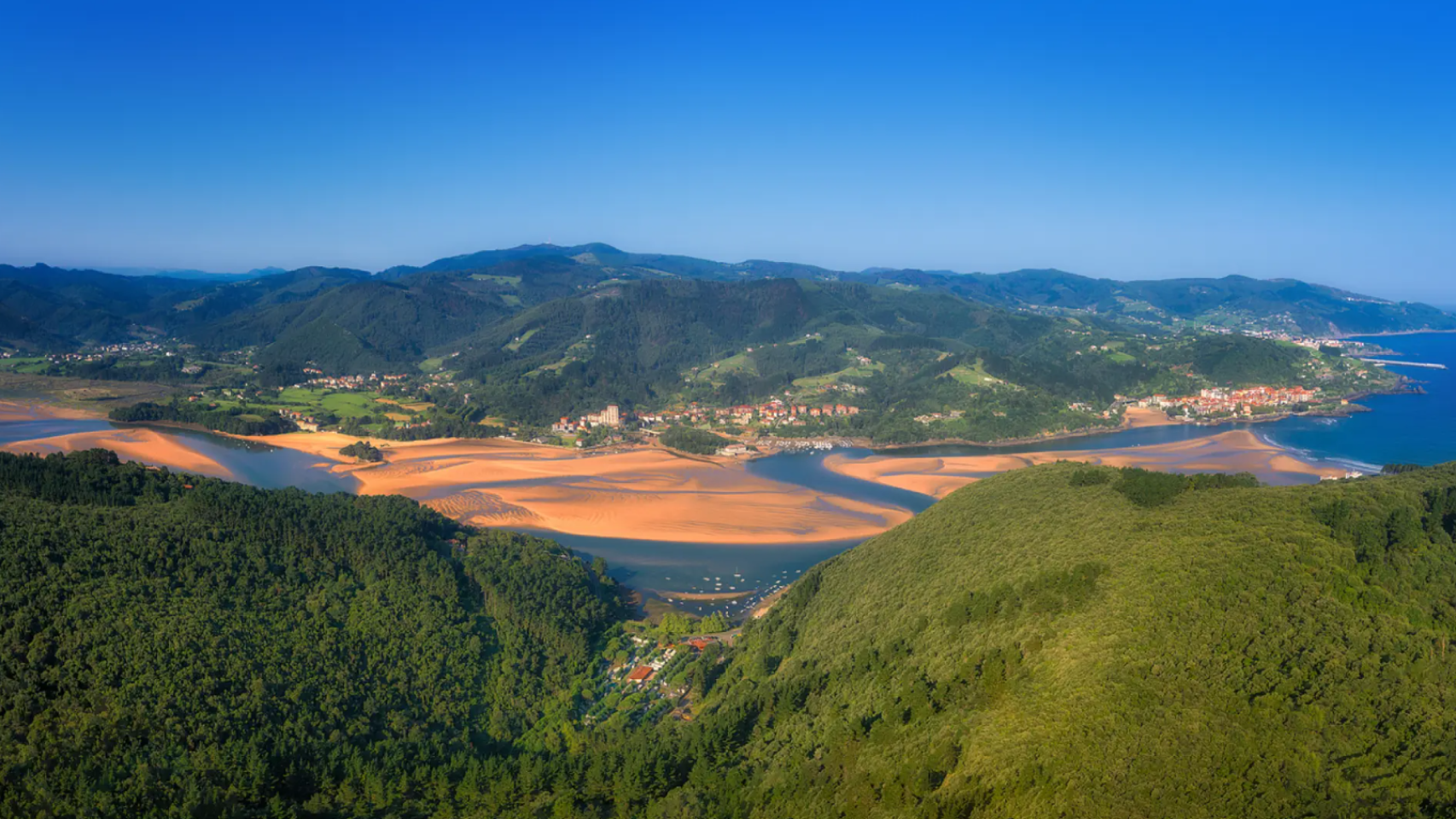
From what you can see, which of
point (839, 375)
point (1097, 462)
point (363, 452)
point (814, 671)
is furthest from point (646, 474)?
point (839, 375)

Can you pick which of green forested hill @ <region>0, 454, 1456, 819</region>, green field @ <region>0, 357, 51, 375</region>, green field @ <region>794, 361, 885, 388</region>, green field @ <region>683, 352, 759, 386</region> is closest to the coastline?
green forested hill @ <region>0, 454, 1456, 819</region>

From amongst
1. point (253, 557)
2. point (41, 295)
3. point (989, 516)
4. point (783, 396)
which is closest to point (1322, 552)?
point (989, 516)

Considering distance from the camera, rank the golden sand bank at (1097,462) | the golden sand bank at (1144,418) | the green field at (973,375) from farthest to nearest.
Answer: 1. the green field at (973,375)
2. the golden sand bank at (1144,418)
3. the golden sand bank at (1097,462)

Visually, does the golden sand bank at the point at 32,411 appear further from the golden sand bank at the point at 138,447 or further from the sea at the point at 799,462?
the golden sand bank at the point at 138,447

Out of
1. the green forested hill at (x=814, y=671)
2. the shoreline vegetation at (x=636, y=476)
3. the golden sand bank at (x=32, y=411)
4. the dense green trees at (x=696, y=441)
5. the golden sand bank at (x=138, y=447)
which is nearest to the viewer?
the green forested hill at (x=814, y=671)

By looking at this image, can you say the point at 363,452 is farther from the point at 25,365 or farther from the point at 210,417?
the point at 25,365

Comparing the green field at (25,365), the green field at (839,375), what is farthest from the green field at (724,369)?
the green field at (25,365)

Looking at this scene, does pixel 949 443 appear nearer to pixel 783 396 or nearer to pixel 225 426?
pixel 783 396
